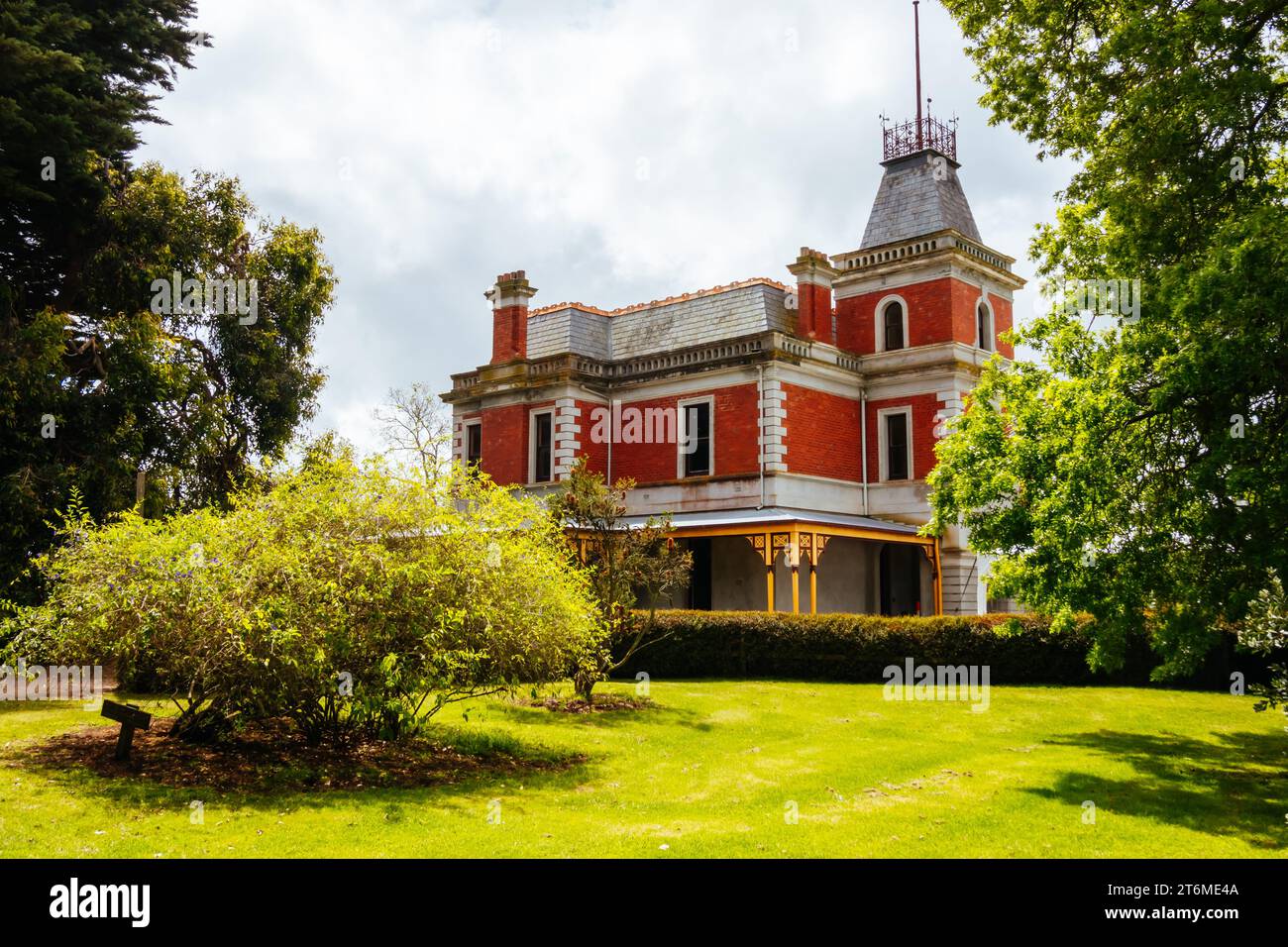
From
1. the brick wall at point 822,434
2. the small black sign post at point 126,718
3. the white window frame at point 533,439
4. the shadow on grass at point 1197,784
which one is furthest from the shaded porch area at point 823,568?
the small black sign post at point 126,718

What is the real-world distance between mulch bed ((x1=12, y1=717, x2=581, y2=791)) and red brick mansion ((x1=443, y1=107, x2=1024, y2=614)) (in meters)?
13.4

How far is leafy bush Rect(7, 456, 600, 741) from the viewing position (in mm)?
9836

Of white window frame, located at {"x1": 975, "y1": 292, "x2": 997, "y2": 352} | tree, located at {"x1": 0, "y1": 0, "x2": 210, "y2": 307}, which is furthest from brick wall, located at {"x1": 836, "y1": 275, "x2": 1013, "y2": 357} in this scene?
tree, located at {"x1": 0, "y1": 0, "x2": 210, "y2": 307}

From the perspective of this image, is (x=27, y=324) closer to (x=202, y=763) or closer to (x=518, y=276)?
(x=202, y=763)

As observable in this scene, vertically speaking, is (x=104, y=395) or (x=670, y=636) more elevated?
(x=104, y=395)

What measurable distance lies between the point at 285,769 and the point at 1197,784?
9.47 metres

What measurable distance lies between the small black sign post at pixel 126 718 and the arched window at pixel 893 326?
2270 centimetres

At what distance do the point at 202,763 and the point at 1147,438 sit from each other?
1069 cm

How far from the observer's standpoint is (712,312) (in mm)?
29781

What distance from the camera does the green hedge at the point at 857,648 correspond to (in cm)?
1886

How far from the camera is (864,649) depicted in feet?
64.2

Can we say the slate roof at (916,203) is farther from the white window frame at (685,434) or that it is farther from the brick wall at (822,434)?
the white window frame at (685,434)
